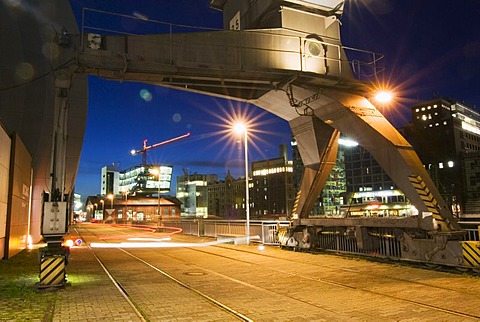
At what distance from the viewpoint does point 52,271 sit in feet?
34.8

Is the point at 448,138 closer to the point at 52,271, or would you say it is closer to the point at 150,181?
the point at 150,181

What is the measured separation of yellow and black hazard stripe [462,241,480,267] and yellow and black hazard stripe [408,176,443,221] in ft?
4.50

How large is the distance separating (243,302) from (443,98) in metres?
140

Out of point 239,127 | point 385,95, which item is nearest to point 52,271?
point 239,127

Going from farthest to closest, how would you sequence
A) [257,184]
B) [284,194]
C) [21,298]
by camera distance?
[257,184] < [284,194] < [21,298]

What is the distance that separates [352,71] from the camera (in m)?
18.4

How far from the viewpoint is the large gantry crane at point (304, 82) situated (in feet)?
45.1

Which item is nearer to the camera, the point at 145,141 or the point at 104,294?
the point at 104,294

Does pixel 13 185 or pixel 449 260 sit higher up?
pixel 13 185

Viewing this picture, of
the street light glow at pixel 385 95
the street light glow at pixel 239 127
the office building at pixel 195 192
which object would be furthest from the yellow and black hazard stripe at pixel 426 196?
the office building at pixel 195 192

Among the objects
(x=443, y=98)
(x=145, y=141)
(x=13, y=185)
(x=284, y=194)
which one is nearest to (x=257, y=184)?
(x=284, y=194)

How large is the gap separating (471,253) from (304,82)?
8.95 meters

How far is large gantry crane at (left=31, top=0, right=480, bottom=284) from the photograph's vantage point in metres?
13.8

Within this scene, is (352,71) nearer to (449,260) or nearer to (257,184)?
(449,260)
